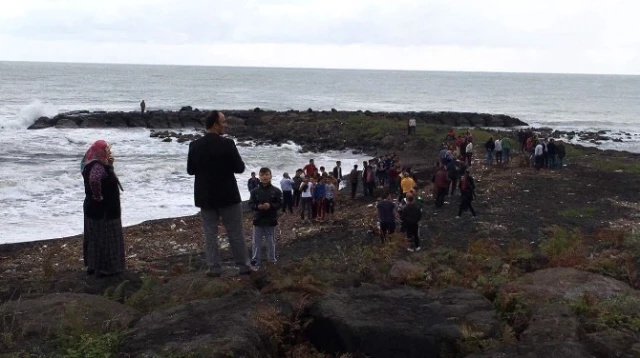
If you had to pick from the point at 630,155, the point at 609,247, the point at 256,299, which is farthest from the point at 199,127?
the point at 256,299

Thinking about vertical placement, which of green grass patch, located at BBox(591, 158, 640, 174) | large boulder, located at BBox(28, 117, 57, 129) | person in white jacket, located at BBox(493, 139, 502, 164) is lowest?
large boulder, located at BBox(28, 117, 57, 129)

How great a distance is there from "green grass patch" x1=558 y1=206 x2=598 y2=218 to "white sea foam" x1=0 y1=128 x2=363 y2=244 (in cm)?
1066

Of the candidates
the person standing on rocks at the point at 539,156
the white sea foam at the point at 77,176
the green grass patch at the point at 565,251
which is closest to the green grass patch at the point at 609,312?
the green grass patch at the point at 565,251

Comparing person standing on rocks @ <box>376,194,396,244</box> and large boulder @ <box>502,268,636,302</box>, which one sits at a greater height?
large boulder @ <box>502,268,636,302</box>

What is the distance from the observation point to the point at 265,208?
8.67m

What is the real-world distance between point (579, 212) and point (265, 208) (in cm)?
Answer: 1228

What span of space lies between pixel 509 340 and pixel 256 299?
2229 millimetres

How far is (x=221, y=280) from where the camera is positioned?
7.10 meters

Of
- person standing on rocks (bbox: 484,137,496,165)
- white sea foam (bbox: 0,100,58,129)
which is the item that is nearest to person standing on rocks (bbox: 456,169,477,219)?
person standing on rocks (bbox: 484,137,496,165)

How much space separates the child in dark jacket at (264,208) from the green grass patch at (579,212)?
11166mm

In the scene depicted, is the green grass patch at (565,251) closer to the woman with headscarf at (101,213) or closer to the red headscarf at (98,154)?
the woman with headscarf at (101,213)

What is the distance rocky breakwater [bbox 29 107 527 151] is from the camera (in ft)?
135

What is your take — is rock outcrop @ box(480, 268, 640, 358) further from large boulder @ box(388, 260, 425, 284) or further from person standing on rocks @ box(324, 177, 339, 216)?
person standing on rocks @ box(324, 177, 339, 216)

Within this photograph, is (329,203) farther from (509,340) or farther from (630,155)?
(630,155)
